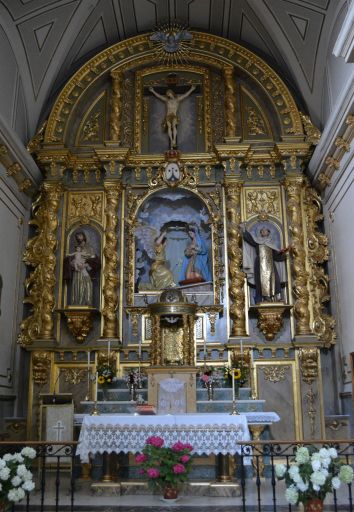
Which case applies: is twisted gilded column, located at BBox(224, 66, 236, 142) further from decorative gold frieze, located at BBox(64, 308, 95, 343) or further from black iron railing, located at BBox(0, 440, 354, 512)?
black iron railing, located at BBox(0, 440, 354, 512)

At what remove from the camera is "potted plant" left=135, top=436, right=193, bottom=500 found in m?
6.59

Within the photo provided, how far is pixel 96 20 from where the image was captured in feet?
39.9

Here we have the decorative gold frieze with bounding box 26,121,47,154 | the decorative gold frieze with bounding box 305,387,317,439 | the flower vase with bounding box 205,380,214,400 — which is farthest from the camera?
the decorative gold frieze with bounding box 26,121,47,154

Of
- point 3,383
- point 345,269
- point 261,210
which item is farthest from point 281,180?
point 3,383

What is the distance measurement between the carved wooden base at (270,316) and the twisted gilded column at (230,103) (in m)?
3.54

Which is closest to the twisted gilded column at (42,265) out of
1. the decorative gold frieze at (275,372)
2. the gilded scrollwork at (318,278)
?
the decorative gold frieze at (275,372)

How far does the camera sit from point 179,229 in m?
12.2

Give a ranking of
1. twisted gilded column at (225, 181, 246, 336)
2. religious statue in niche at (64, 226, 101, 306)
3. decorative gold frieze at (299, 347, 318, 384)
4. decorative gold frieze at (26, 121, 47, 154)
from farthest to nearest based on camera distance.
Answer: decorative gold frieze at (26, 121, 47, 154) < religious statue in niche at (64, 226, 101, 306) < twisted gilded column at (225, 181, 246, 336) < decorative gold frieze at (299, 347, 318, 384)

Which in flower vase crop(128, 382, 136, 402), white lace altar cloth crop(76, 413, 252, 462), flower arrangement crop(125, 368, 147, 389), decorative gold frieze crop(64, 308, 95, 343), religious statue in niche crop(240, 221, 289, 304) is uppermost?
religious statue in niche crop(240, 221, 289, 304)

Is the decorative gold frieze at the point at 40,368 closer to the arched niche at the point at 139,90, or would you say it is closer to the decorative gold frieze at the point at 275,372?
the decorative gold frieze at the point at 275,372

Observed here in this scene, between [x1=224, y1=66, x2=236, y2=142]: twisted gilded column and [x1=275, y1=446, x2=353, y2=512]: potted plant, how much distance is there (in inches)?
303

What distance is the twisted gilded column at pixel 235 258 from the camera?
11.0 m

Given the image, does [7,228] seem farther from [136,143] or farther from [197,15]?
[197,15]

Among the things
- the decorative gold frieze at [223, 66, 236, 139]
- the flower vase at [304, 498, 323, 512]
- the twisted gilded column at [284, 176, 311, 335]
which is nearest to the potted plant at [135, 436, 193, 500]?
the flower vase at [304, 498, 323, 512]
